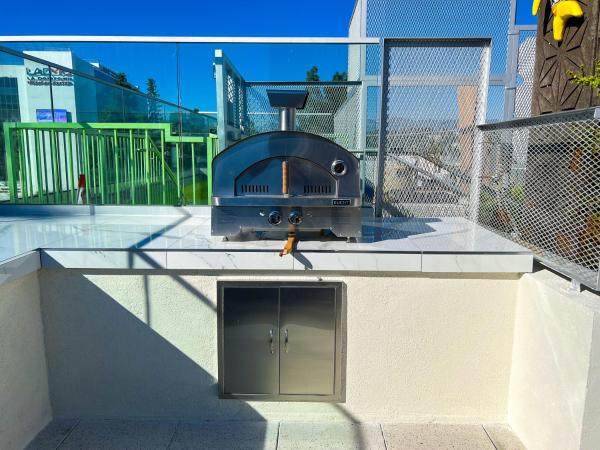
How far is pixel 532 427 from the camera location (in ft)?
7.78

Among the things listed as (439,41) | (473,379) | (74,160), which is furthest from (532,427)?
(74,160)

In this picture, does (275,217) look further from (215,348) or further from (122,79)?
(122,79)

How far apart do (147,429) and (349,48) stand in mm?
4148

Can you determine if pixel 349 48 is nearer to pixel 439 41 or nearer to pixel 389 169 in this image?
pixel 439 41

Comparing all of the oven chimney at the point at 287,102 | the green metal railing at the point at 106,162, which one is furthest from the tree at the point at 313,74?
the oven chimney at the point at 287,102

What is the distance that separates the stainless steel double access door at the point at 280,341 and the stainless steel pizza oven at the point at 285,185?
389mm

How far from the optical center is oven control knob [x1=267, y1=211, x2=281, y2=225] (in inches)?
99.5

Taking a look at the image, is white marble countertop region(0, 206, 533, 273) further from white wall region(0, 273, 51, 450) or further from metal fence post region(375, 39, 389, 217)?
metal fence post region(375, 39, 389, 217)

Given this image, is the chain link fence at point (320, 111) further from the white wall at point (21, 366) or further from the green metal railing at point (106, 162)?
the white wall at point (21, 366)

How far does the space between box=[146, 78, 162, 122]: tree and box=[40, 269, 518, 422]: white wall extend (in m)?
2.62

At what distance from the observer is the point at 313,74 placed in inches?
197

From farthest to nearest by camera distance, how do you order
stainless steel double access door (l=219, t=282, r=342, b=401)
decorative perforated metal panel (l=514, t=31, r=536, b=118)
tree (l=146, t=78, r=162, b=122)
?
decorative perforated metal panel (l=514, t=31, r=536, b=118), tree (l=146, t=78, r=162, b=122), stainless steel double access door (l=219, t=282, r=342, b=401)

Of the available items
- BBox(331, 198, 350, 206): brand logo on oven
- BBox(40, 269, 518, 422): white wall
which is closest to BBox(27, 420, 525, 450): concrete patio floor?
BBox(40, 269, 518, 422): white wall

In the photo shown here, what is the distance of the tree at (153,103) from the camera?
4.61 metres
